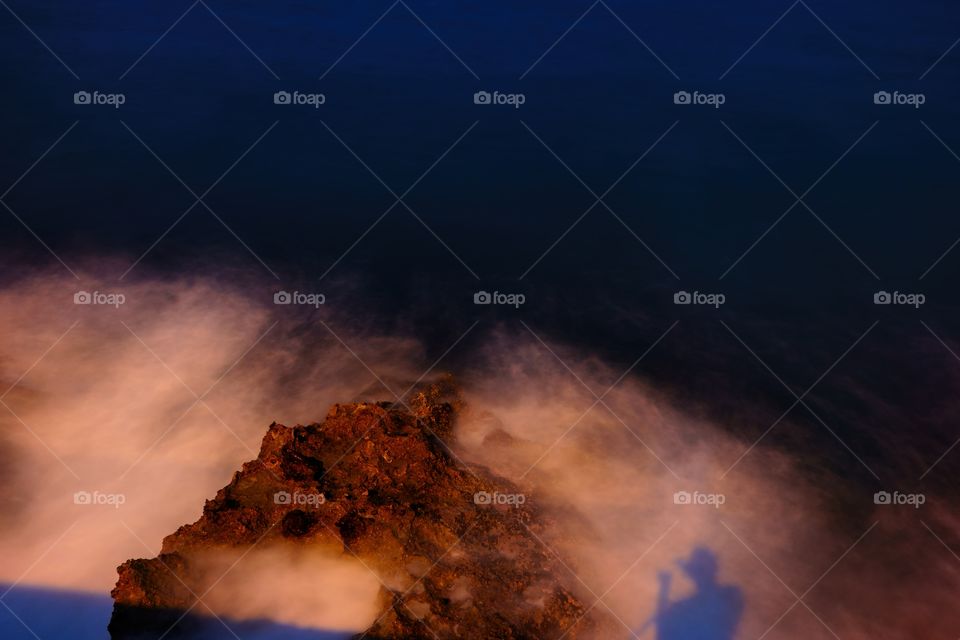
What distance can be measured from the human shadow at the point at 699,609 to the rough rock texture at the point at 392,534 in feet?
3.37

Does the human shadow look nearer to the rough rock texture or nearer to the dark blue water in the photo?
the rough rock texture

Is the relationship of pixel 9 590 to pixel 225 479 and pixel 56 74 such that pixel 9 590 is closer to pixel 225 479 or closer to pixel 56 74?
pixel 225 479

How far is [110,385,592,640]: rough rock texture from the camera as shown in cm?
805

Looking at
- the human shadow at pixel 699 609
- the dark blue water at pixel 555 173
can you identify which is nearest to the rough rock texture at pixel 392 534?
the human shadow at pixel 699 609

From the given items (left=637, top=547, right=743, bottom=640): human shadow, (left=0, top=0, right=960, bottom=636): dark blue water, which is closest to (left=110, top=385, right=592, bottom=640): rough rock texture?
(left=637, top=547, right=743, bottom=640): human shadow

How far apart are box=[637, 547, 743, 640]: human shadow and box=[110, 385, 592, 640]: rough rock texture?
3.37ft

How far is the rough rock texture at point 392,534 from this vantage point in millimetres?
8047

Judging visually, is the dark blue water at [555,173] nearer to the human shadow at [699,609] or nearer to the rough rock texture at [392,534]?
the human shadow at [699,609]

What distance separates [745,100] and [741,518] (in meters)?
15.9

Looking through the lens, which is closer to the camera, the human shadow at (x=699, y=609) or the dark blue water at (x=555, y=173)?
the human shadow at (x=699, y=609)

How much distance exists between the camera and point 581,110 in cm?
2127

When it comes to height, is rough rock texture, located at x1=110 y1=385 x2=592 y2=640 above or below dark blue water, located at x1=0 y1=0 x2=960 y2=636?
below

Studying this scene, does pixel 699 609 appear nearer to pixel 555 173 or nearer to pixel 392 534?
pixel 392 534

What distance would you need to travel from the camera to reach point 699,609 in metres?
8.69
